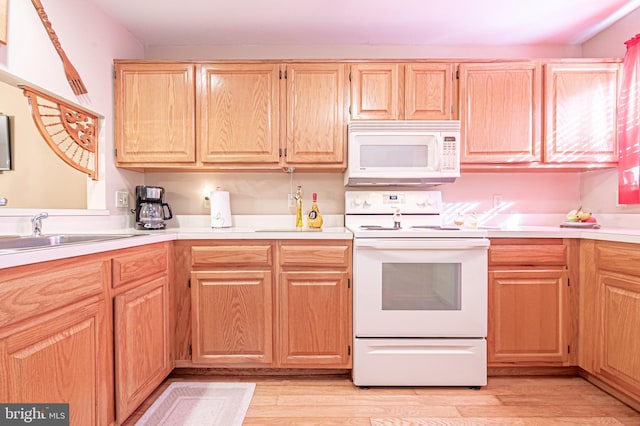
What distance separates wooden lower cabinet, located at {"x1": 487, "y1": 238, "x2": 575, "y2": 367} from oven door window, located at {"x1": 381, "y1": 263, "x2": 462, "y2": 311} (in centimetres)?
26

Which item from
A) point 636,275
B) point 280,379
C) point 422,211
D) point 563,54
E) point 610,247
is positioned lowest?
point 280,379

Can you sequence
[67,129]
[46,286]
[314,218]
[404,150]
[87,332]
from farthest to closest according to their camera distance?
A: 1. [314,218]
2. [404,150]
3. [67,129]
4. [87,332]
5. [46,286]

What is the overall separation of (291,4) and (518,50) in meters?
1.80

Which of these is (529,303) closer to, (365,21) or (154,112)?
(365,21)

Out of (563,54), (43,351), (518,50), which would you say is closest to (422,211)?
(518,50)

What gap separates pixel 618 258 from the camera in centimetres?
174

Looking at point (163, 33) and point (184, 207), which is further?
point (184, 207)

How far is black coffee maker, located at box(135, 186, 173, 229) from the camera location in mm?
2236

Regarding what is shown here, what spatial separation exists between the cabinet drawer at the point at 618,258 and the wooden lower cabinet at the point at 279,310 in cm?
140

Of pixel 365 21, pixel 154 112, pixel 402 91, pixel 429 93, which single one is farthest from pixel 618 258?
pixel 154 112

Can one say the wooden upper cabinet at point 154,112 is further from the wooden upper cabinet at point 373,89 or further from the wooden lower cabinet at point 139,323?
the wooden upper cabinet at point 373,89

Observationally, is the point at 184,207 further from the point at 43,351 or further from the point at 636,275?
the point at 636,275

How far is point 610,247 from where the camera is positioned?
5.87ft

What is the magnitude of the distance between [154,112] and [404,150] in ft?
5.60
